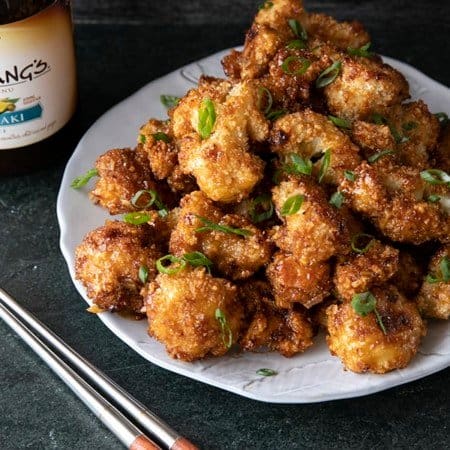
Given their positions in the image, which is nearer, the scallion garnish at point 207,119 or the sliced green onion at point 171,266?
the sliced green onion at point 171,266

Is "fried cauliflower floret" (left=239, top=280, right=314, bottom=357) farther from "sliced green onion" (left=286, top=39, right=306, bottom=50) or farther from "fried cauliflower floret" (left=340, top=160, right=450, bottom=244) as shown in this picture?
"sliced green onion" (left=286, top=39, right=306, bottom=50)

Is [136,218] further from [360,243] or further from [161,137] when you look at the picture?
[360,243]

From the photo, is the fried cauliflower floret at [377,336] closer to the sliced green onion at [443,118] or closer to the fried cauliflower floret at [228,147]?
the fried cauliflower floret at [228,147]

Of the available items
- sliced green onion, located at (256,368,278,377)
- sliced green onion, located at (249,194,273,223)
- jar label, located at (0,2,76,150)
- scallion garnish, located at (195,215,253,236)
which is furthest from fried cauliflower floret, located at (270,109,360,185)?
jar label, located at (0,2,76,150)

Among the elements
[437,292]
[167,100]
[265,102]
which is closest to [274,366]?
[437,292]

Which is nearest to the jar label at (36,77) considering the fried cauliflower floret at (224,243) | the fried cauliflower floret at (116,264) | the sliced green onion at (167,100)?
the sliced green onion at (167,100)

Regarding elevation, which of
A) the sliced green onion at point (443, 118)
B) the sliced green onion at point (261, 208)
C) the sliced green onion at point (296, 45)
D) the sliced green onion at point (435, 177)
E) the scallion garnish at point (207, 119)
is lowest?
the sliced green onion at point (261, 208)
